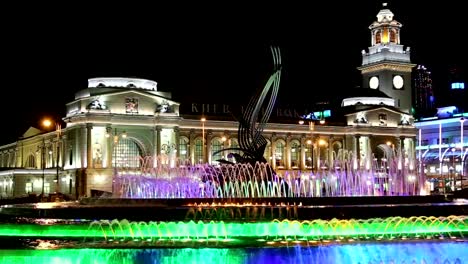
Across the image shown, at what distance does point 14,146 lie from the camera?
4550 inches

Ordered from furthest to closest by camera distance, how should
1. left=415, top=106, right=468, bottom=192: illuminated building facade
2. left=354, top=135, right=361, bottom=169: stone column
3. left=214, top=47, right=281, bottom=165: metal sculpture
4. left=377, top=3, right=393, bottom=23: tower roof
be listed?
left=415, top=106, right=468, bottom=192: illuminated building facade
left=377, top=3, right=393, bottom=23: tower roof
left=354, top=135, right=361, bottom=169: stone column
left=214, top=47, right=281, bottom=165: metal sculpture

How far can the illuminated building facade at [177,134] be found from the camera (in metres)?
81.3

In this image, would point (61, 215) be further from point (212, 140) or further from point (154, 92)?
point (212, 140)

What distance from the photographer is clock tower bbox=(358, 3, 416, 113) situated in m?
109

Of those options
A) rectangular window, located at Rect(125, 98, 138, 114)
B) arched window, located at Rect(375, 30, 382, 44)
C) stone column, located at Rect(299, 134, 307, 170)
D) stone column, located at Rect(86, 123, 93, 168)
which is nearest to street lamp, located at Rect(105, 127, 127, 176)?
stone column, located at Rect(86, 123, 93, 168)

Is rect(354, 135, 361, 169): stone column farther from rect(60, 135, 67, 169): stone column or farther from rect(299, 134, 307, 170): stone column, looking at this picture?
rect(60, 135, 67, 169): stone column

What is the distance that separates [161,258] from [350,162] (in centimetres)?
8270

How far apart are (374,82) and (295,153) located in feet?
69.6

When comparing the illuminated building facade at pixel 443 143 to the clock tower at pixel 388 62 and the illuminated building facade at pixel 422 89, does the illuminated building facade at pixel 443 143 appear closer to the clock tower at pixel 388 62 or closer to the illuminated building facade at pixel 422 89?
the clock tower at pixel 388 62

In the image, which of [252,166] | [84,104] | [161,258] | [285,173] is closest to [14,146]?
[84,104]

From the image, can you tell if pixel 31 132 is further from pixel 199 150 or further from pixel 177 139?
A: pixel 177 139

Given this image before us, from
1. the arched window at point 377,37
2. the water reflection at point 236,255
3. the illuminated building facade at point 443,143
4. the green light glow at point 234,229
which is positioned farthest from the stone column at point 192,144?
the water reflection at point 236,255

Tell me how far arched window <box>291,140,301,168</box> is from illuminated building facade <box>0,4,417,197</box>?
136mm

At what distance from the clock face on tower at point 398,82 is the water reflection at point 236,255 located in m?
94.4
